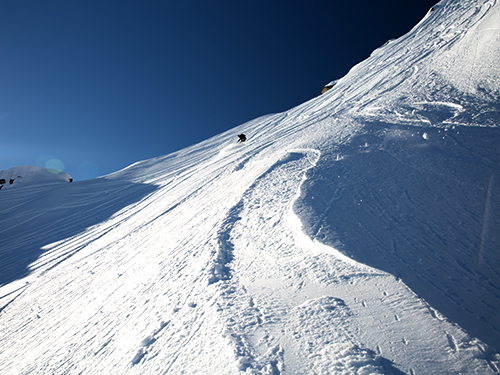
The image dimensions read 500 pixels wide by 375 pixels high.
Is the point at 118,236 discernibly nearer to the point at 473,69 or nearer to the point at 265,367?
the point at 265,367

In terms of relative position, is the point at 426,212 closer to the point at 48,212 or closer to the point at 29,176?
the point at 48,212

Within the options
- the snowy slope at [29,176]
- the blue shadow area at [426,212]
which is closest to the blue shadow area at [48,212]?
the snowy slope at [29,176]

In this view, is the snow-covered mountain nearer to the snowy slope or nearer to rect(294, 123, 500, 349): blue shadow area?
rect(294, 123, 500, 349): blue shadow area

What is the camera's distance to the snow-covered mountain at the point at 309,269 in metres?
1.62

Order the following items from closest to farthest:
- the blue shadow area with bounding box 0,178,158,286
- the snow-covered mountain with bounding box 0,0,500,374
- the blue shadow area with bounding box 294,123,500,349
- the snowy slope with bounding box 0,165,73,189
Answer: the snow-covered mountain with bounding box 0,0,500,374
the blue shadow area with bounding box 294,123,500,349
the blue shadow area with bounding box 0,178,158,286
the snowy slope with bounding box 0,165,73,189

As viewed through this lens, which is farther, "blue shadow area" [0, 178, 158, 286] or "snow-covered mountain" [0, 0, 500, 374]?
"blue shadow area" [0, 178, 158, 286]

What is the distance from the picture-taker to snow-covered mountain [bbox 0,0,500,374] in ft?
5.31

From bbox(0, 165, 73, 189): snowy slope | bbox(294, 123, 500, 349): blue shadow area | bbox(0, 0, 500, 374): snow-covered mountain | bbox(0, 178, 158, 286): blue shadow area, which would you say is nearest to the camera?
bbox(0, 0, 500, 374): snow-covered mountain

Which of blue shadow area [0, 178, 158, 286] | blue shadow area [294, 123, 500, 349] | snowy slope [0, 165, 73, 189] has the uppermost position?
snowy slope [0, 165, 73, 189]

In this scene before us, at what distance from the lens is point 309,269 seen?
7.53 feet

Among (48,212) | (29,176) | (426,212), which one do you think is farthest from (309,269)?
(29,176)

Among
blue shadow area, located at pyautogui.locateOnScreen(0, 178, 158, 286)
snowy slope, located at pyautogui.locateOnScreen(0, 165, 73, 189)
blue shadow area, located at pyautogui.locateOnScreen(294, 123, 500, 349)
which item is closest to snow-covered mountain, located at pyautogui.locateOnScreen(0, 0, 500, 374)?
blue shadow area, located at pyautogui.locateOnScreen(294, 123, 500, 349)

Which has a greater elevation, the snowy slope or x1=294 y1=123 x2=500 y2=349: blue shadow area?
the snowy slope

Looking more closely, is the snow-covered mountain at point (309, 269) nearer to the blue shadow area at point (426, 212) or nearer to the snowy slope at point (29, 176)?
the blue shadow area at point (426, 212)
